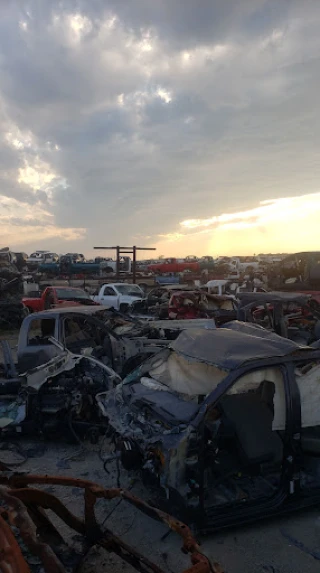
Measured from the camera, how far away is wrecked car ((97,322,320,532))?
329 centimetres

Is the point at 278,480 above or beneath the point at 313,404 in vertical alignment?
beneath

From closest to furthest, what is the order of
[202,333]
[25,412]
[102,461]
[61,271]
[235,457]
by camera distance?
[235,457], [202,333], [102,461], [25,412], [61,271]

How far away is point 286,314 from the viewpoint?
1014 centimetres

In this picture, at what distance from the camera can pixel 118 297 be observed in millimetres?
16906

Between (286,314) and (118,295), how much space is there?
8.36 m

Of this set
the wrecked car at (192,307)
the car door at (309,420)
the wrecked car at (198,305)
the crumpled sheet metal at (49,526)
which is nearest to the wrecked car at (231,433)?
the car door at (309,420)

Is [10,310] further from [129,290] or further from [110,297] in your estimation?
[129,290]

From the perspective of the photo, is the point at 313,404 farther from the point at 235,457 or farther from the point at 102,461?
the point at 102,461

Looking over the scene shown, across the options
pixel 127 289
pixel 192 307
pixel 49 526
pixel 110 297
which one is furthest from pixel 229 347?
pixel 127 289

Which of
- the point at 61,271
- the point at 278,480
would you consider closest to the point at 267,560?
the point at 278,480

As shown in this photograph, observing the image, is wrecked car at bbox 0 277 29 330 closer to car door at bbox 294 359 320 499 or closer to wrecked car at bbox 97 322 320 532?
wrecked car at bbox 97 322 320 532

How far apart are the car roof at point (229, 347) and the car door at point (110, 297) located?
1227 cm

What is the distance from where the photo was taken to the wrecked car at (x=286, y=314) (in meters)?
9.25

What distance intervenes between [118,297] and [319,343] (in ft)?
41.2
